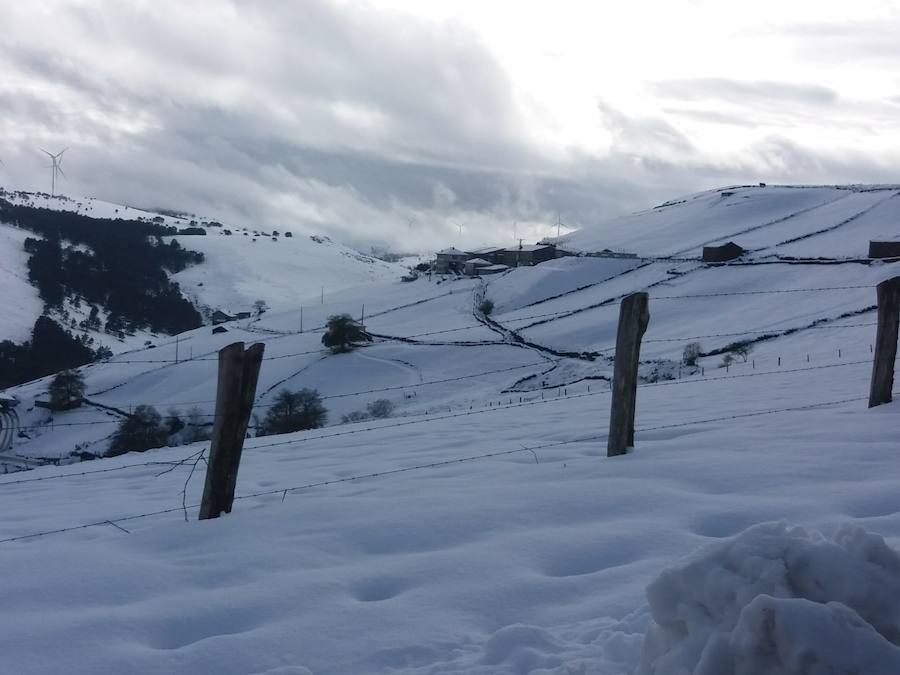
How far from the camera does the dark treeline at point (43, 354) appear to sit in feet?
266

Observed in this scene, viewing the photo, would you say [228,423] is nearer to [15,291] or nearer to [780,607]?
[780,607]

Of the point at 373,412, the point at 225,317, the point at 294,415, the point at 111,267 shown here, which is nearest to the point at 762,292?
the point at 373,412

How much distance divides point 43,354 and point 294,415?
6720 centimetres

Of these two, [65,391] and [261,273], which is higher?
Answer: [261,273]

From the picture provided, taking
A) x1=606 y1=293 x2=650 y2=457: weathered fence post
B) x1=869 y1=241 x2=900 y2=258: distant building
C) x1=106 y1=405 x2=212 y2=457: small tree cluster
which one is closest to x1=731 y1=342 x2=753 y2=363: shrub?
x1=106 y1=405 x2=212 y2=457: small tree cluster

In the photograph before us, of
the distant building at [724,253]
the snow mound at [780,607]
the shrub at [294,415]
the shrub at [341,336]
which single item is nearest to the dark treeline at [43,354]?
the shrub at [341,336]

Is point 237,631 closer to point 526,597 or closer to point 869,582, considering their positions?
point 526,597

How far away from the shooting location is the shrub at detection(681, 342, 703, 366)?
3319cm

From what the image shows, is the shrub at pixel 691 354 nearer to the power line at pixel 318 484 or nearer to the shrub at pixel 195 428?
the shrub at pixel 195 428

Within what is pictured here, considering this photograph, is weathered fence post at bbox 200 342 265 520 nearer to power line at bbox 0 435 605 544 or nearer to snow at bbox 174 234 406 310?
power line at bbox 0 435 605 544

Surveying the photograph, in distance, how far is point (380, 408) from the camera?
3566cm

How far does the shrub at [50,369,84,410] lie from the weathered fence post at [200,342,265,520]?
46896 millimetres

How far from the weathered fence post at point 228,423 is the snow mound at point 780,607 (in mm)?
4112

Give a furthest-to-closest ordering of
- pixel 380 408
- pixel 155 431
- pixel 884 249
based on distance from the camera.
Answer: pixel 884 249 → pixel 155 431 → pixel 380 408
